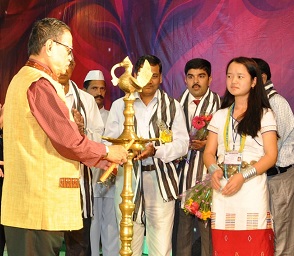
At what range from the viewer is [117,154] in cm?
347

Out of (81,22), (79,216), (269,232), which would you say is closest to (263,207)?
(269,232)

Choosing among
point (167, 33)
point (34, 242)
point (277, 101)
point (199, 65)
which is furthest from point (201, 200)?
point (167, 33)

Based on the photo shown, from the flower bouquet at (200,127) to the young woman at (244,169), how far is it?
611 millimetres

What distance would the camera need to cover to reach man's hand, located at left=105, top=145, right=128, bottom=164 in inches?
137

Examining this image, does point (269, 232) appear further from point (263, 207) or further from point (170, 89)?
point (170, 89)

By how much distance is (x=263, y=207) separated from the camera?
427 cm

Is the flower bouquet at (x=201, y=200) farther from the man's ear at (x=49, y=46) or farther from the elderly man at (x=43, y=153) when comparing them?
the man's ear at (x=49, y=46)

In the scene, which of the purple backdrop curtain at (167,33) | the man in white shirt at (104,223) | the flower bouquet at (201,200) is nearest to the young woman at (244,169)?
the flower bouquet at (201,200)

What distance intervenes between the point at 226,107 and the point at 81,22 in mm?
3427

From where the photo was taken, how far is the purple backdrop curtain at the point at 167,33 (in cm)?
584

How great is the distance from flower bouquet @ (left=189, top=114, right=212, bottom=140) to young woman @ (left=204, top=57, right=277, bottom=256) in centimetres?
61

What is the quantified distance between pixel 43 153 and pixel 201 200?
5.50ft

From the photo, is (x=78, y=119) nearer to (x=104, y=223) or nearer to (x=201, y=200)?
(x=201, y=200)

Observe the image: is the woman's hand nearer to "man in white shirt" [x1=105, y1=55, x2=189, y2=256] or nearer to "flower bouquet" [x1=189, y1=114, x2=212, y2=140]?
"man in white shirt" [x1=105, y1=55, x2=189, y2=256]
